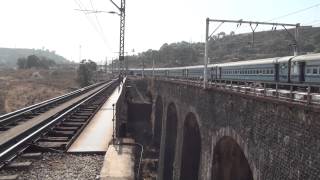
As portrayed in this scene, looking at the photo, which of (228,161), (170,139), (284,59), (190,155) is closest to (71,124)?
(228,161)

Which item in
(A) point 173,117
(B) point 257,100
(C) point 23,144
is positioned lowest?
(A) point 173,117

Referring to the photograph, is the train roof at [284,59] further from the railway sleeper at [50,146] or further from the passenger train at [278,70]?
the railway sleeper at [50,146]

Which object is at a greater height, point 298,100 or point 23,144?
point 298,100

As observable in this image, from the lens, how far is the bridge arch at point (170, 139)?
40.8 metres

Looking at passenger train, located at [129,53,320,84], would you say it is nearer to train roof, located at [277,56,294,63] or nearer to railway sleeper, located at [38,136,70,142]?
train roof, located at [277,56,294,63]

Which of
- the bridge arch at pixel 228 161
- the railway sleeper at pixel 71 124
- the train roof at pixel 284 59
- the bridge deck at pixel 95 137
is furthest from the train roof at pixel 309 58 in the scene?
the railway sleeper at pixel 71 124

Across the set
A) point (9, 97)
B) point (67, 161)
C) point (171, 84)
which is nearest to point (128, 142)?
point (67, 161)

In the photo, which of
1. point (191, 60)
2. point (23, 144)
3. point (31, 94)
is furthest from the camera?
point (191, 60)

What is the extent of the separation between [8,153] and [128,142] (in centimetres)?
409

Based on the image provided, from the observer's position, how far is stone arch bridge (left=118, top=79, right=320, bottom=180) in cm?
1217

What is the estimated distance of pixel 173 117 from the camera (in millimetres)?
41688

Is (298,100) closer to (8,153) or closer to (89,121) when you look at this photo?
(8,153)

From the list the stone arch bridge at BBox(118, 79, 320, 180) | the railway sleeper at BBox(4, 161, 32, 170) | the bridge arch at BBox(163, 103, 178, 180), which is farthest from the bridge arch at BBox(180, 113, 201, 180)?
the railway sleeper at BBox(4, 161, 32, 170)

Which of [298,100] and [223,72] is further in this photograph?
[223,72]
